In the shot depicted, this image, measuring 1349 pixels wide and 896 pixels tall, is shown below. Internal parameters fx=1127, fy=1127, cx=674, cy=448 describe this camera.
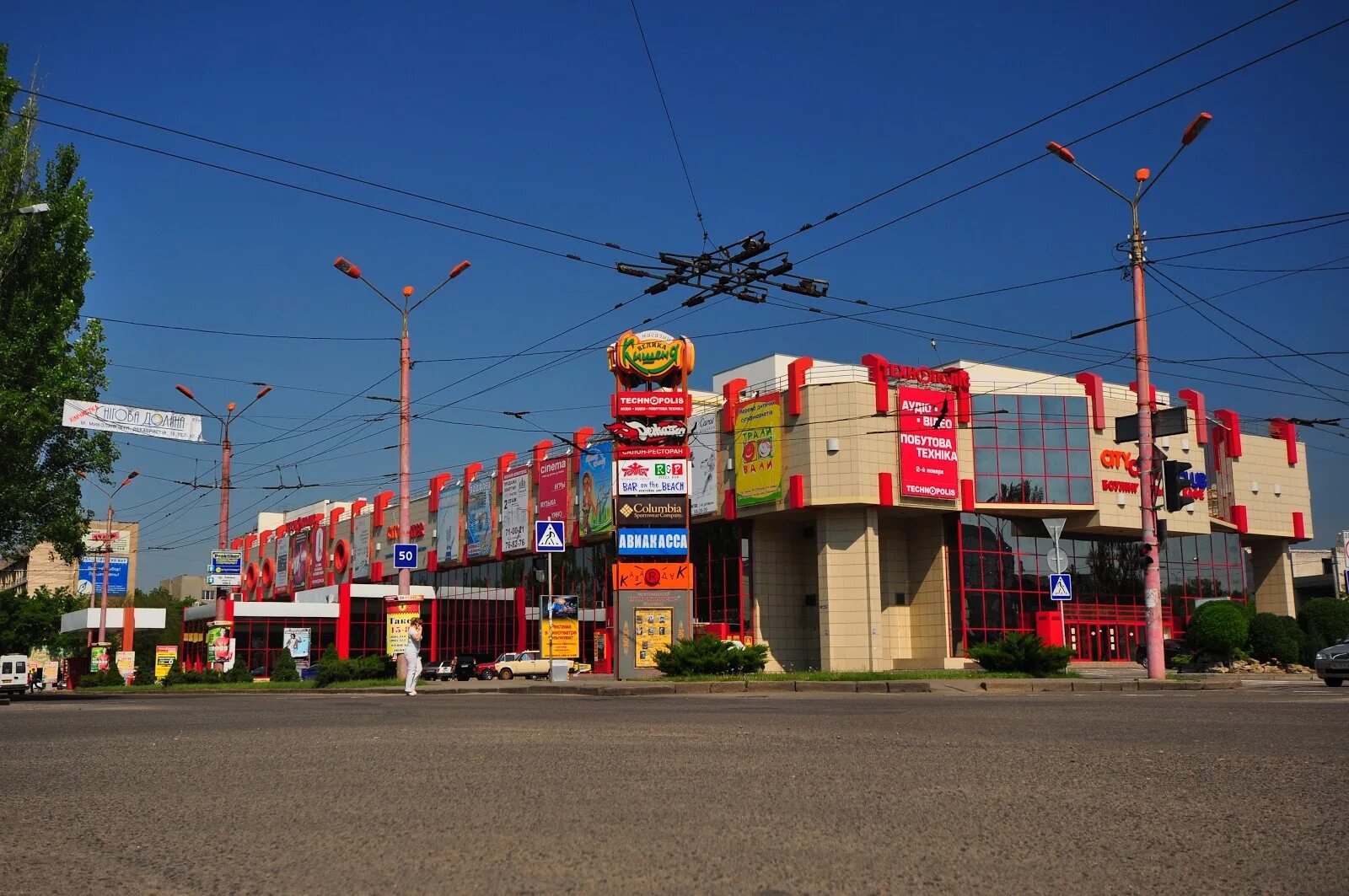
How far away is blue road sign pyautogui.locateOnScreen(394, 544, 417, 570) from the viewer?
31.1 metres

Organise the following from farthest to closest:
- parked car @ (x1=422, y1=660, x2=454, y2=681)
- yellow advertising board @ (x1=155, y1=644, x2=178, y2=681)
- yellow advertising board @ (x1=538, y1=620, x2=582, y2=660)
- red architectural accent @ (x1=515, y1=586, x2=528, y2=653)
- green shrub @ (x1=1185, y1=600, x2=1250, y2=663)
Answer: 1. red architectural accent @ (x1=515, y1=586, x2=528, y2=653)
2. yellow advertising board @ (x1=155, y1=644, x2=178, y2=681)
3. parked car @ (x1=422, y1=660, x2=454, y2=681)
4. yellow advertising board @ (x1=538, y1=620, x2=582, y2=660)
5. green shrub @ (x1=1185, y1=600, x2=1250, y2=663)

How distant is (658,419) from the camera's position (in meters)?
42.9

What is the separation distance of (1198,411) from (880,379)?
20226 millimetres

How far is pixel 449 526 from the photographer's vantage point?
76250mm

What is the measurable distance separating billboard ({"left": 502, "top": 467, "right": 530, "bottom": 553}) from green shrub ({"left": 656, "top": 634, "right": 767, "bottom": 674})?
3887 cm

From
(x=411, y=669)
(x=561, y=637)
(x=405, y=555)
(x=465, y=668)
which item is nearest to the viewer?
(x=411, y=669)

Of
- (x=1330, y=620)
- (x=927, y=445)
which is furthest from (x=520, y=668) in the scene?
(x=1330, y=620)

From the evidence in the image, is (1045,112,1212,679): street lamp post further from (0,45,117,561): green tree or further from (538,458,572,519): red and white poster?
(538,458,572,519): red and white poster

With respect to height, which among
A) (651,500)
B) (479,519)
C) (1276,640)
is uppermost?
(479,519)

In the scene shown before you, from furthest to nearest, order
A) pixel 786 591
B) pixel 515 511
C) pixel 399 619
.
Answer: pixel 515 511 → pixel 786 591 → pixel 399 619

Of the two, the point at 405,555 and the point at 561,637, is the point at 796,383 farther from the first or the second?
the point at 405,555

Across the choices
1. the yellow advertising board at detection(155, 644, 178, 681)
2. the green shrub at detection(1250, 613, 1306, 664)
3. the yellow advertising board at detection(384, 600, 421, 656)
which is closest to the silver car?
the green shrub at detection(1250, 613, 1306, 664)

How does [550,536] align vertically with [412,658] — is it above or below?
above

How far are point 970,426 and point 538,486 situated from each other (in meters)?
26.4
